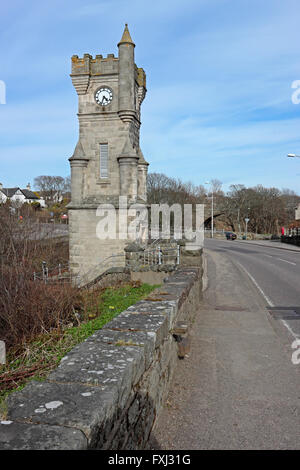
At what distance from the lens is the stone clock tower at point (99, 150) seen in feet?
67.3

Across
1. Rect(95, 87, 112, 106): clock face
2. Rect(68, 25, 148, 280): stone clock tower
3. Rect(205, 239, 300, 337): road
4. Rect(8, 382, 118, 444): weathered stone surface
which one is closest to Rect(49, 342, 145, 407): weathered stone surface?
Rect(8, 382, 118, 444): weathered stone surface

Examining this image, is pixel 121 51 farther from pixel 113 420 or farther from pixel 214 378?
pixel 113 420

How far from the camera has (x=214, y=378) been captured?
17.6 feet

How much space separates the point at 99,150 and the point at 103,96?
3.23m

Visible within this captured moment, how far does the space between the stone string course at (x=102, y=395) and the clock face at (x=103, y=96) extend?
18.6 meters

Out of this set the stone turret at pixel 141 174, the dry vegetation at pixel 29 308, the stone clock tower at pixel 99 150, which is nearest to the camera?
the dry vegetation at pixel 29 308

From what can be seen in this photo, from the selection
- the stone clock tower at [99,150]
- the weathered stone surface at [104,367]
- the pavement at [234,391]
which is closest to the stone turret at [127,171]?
the stone clock tower at [99,150]

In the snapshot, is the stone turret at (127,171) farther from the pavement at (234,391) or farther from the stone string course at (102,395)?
the stone string course at (102,395)

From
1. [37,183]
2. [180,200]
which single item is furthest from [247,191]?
[37,183]

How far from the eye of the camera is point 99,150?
2108cm
